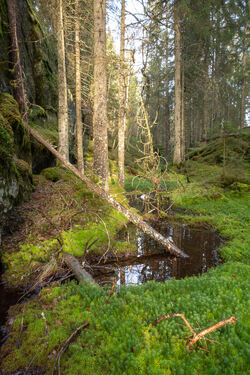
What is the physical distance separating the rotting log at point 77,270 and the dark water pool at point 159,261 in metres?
0.47

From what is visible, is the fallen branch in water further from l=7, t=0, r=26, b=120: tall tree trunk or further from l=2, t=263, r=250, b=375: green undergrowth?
l=7, t=0, r=26, b=120: tall tree trunk

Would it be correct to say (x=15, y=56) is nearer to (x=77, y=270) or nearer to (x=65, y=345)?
(x=77, y=270)

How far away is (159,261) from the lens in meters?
6.16

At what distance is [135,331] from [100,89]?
329 inches

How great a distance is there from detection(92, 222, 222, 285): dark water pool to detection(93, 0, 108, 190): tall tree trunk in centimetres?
327

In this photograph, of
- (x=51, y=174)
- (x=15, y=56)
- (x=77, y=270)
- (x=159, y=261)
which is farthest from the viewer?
(x=51, y=174)

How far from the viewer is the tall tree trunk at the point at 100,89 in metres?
8.02

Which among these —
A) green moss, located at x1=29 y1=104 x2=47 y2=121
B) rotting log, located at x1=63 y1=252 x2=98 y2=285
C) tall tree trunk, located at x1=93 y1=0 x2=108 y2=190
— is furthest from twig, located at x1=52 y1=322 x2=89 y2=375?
green moss, located at x1=29 y1=104 x2=47 y2=121

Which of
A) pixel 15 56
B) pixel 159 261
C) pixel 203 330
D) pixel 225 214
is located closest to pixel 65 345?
pixel 203 330

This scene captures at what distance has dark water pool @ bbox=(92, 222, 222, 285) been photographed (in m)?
5.34

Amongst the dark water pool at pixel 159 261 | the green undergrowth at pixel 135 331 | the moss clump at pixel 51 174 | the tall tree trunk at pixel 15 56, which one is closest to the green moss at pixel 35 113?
the tall tree trunk at pixel 15 56

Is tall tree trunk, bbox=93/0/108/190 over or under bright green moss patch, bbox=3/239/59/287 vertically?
over

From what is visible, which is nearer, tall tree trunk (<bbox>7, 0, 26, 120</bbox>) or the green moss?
tall tree trunk (<bbox>7, 0, 26, 120</bbox>)

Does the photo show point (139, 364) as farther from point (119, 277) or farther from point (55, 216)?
point (55, 216)
